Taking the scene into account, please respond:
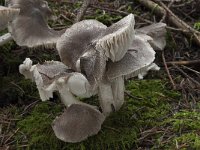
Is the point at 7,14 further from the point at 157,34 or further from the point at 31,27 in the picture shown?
the point at 157,34

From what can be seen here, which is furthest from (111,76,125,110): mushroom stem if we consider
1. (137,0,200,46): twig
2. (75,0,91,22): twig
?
(137,0,200,46): twig

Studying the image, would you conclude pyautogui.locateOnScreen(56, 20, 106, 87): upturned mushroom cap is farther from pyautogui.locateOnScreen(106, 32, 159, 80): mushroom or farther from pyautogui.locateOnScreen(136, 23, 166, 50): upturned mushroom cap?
pyautogui.locateOnScreen(136, 23, 166, 50): upturned mushroom cap

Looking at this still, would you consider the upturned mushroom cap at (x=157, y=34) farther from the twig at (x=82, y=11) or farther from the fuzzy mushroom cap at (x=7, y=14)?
the fuzzy mushroom cap at (x=7, y=14)

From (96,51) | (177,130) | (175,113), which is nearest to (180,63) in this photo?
(175,113)

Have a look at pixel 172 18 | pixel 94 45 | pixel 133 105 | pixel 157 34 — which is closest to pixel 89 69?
pixel 94 45

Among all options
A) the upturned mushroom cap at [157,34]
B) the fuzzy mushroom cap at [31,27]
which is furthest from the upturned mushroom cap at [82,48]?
the upturned mushroom cap at [157,34]
